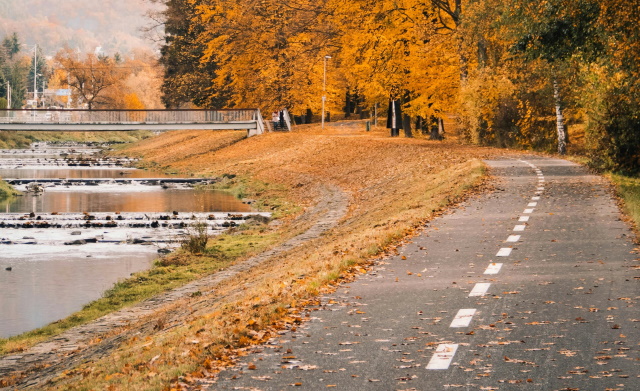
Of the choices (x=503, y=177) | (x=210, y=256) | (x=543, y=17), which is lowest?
(x=210, y=256)

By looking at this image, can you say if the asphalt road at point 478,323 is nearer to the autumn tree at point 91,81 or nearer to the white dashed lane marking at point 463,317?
the white dashed lane marking at point 463,317

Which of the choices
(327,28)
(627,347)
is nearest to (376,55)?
(327,28)

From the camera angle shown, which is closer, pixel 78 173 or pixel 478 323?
pixel 478 323

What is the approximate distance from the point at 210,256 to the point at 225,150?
47.1m

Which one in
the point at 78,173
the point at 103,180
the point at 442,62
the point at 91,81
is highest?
the point at 91,81

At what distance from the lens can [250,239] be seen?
30.4m

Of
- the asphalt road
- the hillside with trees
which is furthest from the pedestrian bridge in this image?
the asphalt road

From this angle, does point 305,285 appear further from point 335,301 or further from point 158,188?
point 158,188

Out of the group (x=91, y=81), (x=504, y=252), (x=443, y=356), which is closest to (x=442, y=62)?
(x=504, y=252)

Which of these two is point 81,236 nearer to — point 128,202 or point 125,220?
point 125,220

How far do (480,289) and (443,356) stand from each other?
3.66 m

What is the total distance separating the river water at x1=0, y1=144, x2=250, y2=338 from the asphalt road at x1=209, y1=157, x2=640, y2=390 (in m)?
8.56

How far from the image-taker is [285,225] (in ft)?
112

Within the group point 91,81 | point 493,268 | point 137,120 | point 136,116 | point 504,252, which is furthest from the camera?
point 91,81
